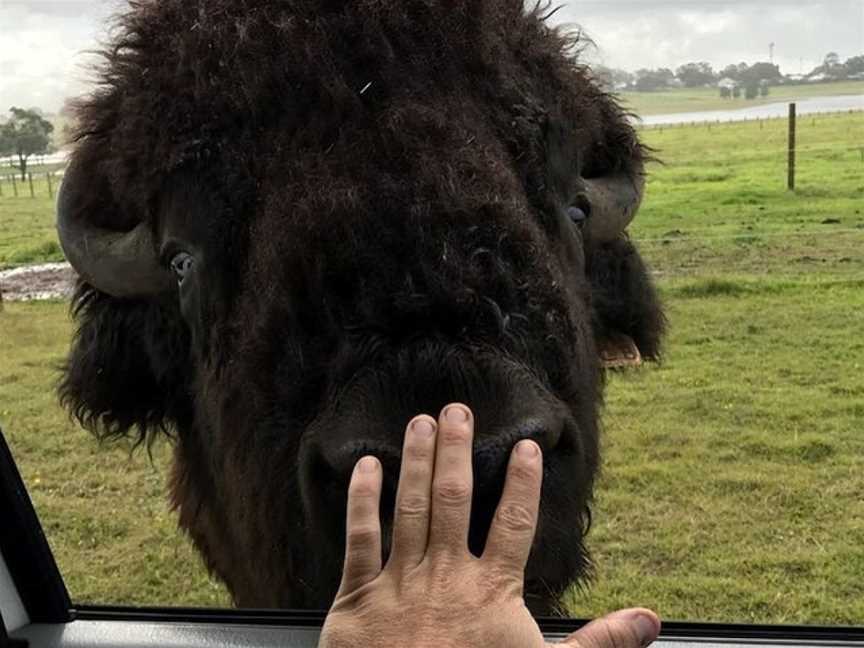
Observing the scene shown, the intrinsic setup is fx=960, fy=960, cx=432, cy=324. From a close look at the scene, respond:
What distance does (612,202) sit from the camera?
295 centimetres

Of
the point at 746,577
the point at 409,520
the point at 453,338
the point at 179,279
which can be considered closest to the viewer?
the point at 409,520

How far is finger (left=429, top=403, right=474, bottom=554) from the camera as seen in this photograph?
1.21 meters

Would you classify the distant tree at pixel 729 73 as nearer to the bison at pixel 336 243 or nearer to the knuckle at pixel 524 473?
the bison at pixel 336 243

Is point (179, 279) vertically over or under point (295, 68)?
under

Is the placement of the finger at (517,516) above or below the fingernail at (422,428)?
below

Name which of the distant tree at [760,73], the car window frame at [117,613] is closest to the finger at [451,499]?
the car window frame at [117,613]

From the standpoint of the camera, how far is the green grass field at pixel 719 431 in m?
2.84

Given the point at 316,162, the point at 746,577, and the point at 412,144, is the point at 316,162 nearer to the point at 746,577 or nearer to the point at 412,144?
the point at 412,144

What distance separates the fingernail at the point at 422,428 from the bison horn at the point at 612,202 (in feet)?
5.39

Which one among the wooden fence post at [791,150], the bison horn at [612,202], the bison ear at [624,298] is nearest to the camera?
the wooden fence post at [791,150]

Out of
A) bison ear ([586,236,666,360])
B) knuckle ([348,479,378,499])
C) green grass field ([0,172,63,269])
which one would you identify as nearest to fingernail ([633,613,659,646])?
knuckle ([348,479,378,499])

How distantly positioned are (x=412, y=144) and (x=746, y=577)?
165 centimetres

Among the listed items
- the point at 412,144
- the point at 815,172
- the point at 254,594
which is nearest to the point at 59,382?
the point at 254,594

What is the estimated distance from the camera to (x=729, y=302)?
11.8 ft
